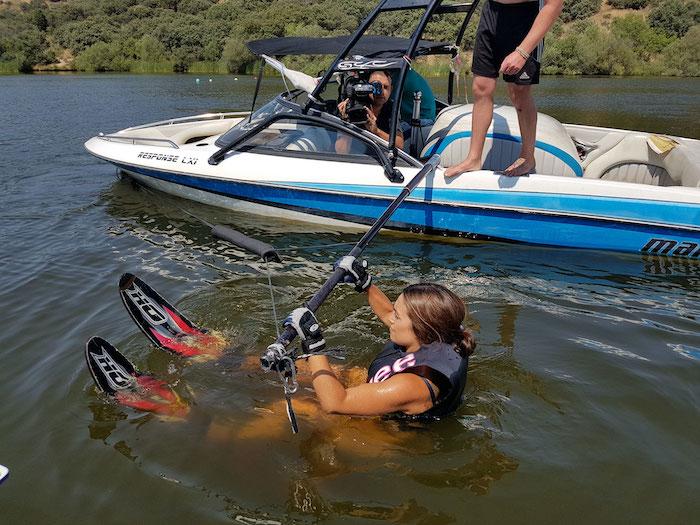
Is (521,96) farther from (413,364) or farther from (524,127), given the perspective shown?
(413,364)

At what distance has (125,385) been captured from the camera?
3668 mm

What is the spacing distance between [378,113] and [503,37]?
1.68 meters

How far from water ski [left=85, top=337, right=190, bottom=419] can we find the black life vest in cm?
127

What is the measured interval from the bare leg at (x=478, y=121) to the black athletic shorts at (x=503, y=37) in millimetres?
91

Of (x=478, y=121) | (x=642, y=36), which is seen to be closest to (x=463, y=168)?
(x=478, y=121)

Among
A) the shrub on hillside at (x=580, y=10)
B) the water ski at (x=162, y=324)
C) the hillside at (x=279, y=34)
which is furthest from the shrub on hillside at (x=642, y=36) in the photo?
the water ski at (x=162, y=324)

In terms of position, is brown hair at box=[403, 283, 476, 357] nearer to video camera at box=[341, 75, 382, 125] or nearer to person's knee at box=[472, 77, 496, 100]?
person's knee at box=[472, 77, 496, 100]

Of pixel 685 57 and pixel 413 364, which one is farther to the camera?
pixel 685 57

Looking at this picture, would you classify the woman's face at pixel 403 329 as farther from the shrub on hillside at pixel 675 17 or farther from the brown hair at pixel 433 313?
the shrub on hillside at pixel 675 17

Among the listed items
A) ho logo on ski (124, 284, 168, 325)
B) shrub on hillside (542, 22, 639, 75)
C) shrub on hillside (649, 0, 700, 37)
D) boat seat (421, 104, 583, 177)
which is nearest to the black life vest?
ho logo on ski (124, 284, 168, 325)

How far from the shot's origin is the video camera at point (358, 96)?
20.8ft

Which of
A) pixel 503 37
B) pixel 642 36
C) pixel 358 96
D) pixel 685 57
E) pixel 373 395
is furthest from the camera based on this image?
pixel 642 36

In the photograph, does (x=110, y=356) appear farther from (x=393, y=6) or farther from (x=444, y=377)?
(x=393, y=6)

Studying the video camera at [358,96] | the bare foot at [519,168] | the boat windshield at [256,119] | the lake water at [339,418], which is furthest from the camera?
the boat windshield at [256,119]
